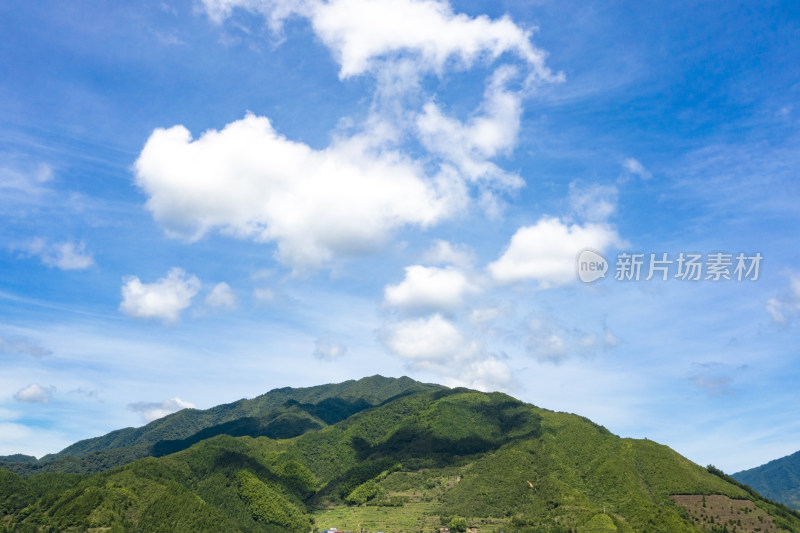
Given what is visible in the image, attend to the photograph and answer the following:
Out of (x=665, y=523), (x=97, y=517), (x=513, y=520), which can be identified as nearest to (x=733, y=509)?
(x=665, y=523)

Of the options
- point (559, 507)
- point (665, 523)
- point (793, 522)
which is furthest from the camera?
point (559, 507)

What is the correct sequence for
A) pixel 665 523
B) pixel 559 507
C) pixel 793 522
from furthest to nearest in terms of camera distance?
pixel 559 507
pixel 793 522
pixel 665 523

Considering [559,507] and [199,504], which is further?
[559,507]

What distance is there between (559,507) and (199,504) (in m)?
132

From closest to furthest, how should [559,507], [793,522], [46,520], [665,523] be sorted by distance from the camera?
[46,520] → [665,523] → [793,522] → [559,507]

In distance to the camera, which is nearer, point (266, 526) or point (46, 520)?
point (46, 520)

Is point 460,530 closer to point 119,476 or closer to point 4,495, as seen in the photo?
point 119,476

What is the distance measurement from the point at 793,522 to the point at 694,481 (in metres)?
32.2

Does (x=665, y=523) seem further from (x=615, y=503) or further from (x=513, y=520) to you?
(x=513, y=520)

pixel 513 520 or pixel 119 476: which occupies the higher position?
pixel 119 476

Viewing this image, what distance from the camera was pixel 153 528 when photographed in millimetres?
151000

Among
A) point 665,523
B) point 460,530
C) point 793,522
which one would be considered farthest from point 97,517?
point 793,522

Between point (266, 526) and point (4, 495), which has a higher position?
point (4, 495)

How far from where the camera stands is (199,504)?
6698 inches
